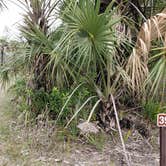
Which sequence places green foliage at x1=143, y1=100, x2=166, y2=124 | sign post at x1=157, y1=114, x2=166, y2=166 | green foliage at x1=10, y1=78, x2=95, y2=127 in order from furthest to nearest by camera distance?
green foliage at x1=143, y1=100, x2=166, y2=124 < green foliage at x1=10, y1=78, x2=95, y2=127 < sign post at x1=157, y1=114, x2=166, y2=166

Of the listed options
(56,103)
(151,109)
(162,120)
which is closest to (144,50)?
(151,109)

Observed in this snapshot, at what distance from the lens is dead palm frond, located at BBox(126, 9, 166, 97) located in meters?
4.19

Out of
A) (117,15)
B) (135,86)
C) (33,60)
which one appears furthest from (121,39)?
(33,60)

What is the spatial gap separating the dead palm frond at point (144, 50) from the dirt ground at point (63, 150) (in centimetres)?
92

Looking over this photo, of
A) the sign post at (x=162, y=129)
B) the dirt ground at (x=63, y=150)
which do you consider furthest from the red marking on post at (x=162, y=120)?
the dirt ground at (x=63, y=150)

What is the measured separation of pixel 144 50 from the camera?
13.6ft

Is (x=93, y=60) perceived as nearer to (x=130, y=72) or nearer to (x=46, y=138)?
(x=130, y=72)

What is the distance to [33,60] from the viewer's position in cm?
521

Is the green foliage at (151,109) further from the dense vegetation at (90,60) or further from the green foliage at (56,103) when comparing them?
the green foliage at (56,103)

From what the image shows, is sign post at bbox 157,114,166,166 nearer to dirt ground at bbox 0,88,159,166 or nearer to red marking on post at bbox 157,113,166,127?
red marking on post at bbox 157,113,166,127

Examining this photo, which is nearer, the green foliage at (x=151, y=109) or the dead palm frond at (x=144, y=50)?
the dead palm frond at (x=144, y=50)

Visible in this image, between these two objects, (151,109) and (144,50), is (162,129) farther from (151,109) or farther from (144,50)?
(151,109)

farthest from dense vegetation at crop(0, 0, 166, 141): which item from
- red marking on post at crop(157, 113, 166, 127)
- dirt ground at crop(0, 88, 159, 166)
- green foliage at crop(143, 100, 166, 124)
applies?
red marking on post at crop(157, 113, 166, 127)

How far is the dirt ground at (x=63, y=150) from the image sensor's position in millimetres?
4051
